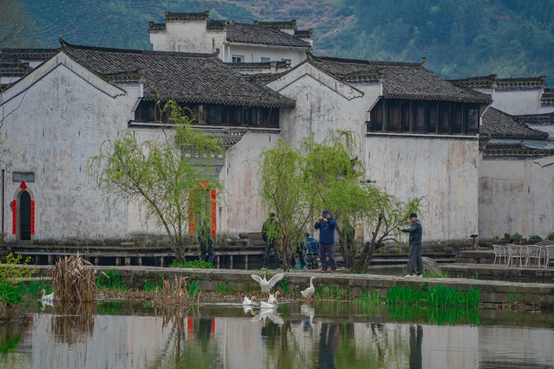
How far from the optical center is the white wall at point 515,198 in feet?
132

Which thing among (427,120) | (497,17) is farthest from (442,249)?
(497,17)

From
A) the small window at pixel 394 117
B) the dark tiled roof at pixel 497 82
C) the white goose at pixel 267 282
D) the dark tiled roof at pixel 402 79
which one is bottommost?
the white goose at pixel 267 282

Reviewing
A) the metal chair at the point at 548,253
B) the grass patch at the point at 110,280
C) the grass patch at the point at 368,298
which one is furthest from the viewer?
the metal chair at the point at 548,253

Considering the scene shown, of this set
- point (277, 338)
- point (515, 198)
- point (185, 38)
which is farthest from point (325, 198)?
point (185, 38)

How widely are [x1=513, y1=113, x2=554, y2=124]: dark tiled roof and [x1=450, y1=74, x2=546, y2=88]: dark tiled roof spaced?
1622 mm

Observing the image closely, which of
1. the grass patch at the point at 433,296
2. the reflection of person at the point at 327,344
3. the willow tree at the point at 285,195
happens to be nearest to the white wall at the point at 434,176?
the willow tree at the point at 285,195

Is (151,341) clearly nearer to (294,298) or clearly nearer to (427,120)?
(294,298)

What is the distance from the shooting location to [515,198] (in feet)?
133

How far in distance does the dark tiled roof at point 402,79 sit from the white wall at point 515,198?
4095mm

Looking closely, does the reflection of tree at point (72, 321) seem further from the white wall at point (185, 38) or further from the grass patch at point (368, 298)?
the white wall at point (185, 38)

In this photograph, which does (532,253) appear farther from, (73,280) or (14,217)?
(14,217)

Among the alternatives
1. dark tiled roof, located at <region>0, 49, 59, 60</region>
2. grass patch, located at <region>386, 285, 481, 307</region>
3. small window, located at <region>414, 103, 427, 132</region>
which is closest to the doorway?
dark tiled roof, located at <region>0, 49, 59, 60</region>

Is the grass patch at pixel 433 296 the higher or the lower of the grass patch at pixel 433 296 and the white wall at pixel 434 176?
the lower

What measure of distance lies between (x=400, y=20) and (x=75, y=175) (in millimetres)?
64345
